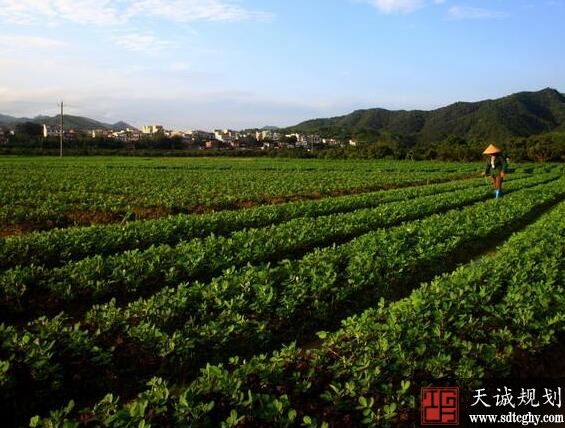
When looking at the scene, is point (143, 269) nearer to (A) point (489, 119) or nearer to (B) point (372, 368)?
(B) point (372, 368)

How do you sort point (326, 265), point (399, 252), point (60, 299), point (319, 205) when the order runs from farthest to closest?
point (319, 205) → point (399, 252) → point (326, 265) → point (60, 299)

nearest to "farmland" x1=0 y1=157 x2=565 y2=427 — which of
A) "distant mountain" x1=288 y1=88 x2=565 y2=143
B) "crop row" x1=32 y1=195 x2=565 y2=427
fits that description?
"crop row" x1=32 y1=195 x2=565 y2=427

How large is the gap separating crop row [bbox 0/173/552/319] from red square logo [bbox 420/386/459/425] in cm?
523

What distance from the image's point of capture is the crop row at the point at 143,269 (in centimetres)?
755

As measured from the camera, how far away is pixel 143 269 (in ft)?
27.8

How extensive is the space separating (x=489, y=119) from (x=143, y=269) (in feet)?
476

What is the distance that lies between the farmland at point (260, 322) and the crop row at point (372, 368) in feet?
0.06

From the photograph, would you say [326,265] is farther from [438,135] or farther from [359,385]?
[438,135]

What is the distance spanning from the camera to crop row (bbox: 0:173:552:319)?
7551 millimetres

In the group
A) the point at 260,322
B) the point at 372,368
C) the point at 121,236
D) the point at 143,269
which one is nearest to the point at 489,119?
the point at 121,236

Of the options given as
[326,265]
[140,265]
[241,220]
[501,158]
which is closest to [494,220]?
[501,158]

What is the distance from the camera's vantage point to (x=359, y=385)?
4.49 metres

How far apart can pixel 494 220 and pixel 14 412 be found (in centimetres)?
1392

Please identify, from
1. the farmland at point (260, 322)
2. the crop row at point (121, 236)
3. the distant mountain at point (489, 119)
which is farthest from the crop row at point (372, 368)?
the distant mountain at point (489, 119)
